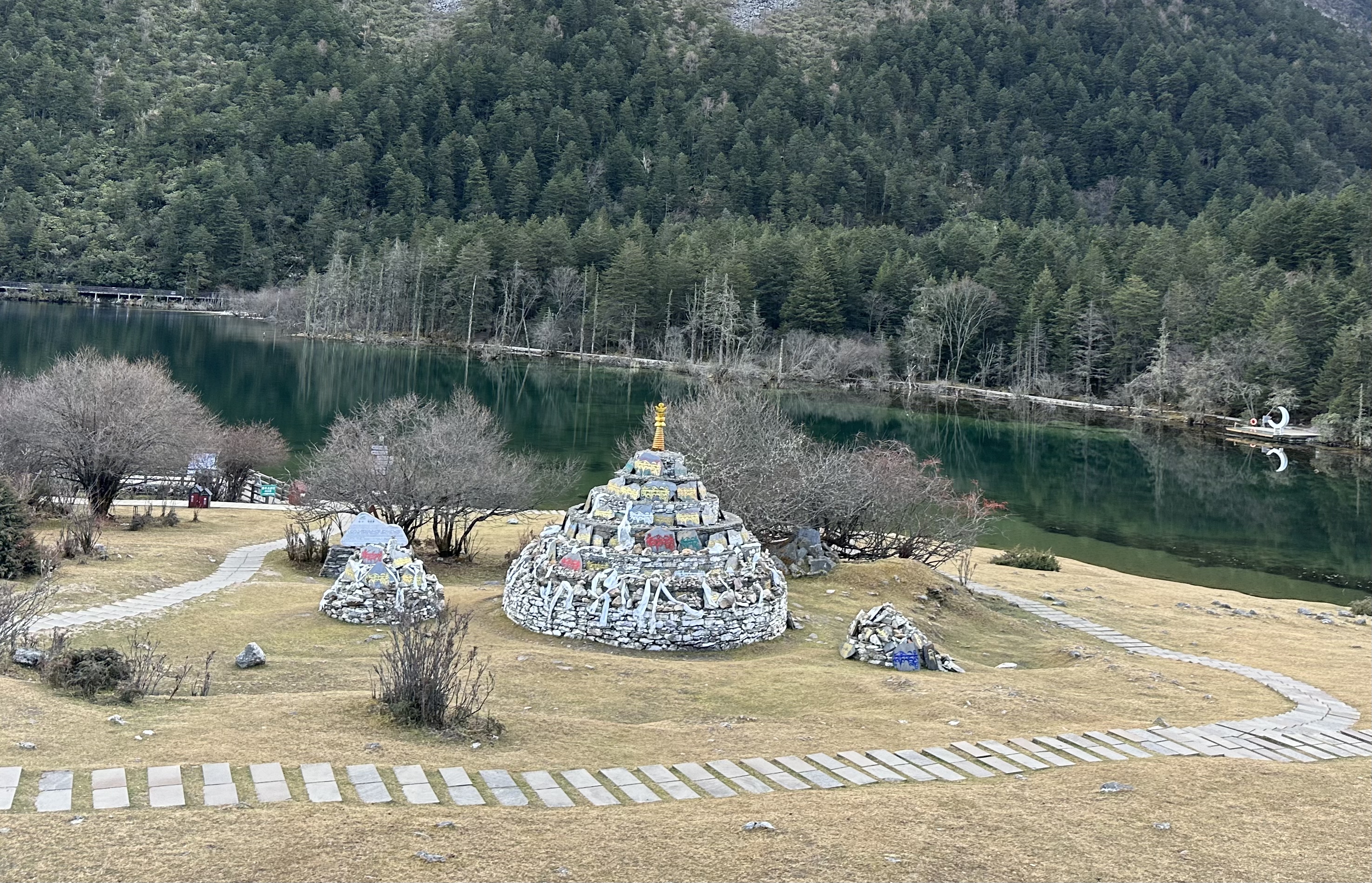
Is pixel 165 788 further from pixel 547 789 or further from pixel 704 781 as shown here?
pixel 704 781

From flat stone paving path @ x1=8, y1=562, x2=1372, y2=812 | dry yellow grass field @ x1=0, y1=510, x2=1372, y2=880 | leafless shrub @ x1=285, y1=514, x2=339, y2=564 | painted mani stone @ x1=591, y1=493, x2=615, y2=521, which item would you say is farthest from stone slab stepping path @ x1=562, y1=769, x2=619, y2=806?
leafless shrub @ x1=285, y1=514, x2=339, y2=564

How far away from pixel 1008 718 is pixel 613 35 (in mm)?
187079

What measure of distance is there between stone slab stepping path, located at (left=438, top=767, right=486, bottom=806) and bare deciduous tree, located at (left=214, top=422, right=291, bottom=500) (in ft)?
98.8

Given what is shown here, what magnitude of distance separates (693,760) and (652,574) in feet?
24.5

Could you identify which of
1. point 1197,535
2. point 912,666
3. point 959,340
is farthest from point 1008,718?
point 959,340

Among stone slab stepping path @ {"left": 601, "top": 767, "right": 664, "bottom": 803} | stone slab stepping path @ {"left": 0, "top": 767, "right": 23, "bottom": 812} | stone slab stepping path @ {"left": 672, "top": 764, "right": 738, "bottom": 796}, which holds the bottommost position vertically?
stone slab stepping path @ {"left": 672, "top": 764, "right": 738, "bottom": 796}

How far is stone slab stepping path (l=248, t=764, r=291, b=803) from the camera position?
9.25 meters

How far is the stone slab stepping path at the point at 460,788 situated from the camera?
9797 mm

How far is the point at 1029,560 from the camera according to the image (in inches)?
1294

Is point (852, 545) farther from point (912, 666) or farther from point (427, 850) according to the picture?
point (427, 850)

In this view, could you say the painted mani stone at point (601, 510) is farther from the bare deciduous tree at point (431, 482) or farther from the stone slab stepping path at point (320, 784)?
the stone slab stepping path at point (320, 784)

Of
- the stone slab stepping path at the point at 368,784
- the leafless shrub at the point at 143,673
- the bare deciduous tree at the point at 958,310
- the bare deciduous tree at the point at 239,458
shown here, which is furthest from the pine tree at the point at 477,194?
the stone slab stepping path at the point at 368,784

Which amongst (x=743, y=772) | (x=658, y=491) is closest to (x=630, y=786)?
(x=743, y=772)

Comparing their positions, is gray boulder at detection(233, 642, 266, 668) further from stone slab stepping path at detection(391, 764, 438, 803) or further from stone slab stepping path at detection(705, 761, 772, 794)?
stone slab stepping path at detection(705, 761, 772, 794)
